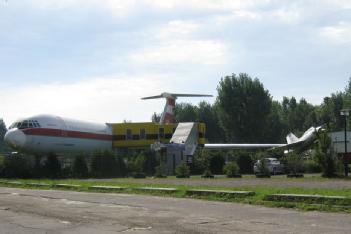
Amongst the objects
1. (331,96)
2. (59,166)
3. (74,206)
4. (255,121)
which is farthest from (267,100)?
(74,206)

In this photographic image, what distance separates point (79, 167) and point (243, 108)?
56.2 metres

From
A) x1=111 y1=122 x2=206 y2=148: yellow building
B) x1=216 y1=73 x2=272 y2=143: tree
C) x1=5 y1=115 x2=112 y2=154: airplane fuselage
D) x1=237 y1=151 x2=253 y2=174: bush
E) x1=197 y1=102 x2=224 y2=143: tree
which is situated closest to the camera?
x1=5 y1=115 x2=112 y2=154: airplane fuselage

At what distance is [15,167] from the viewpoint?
41469mm

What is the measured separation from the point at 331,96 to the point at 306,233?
4195 inches

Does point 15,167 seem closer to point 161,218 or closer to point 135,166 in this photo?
point 135,166

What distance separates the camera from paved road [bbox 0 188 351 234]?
10.5 m

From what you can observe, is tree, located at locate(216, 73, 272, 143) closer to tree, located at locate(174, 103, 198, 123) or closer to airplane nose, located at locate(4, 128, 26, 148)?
tree, located at locate(174, 103, 198, 123)

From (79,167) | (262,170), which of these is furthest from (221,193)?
(79,167)

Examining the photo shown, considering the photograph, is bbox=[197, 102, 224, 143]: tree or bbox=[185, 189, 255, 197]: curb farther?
bbox=[197, 102, 224, 143]: tree

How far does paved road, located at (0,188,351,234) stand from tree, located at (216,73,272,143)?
79785 millimetres

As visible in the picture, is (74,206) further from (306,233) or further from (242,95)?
(242,95)

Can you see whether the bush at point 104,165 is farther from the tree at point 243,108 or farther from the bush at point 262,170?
the tree at point 243,108

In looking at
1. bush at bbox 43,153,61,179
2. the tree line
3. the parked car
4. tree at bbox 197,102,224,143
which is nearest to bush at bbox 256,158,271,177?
the parked car

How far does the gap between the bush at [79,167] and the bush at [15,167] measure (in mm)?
3601
